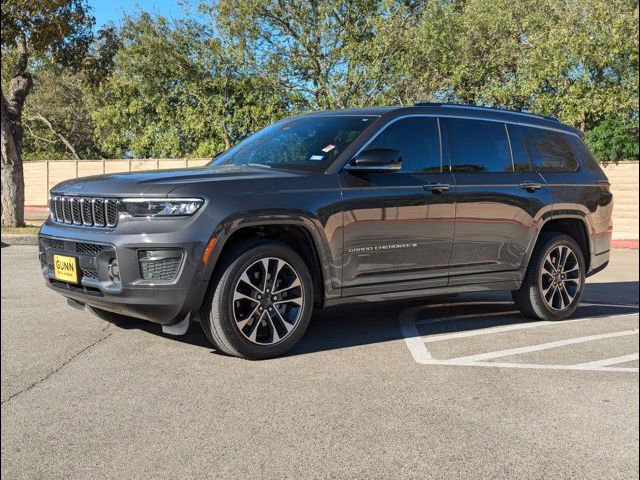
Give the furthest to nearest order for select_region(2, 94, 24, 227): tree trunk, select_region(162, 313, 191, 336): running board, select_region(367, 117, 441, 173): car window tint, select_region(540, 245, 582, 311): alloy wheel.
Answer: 1. select_region(2, 94, 24, 227): tree trunk
2. select_region(540, 245, 582, 311): alloy wheel
3. select_region(367, 117, 441, 173): car window tint
4. select_region(162, 313, 191, 336): running board

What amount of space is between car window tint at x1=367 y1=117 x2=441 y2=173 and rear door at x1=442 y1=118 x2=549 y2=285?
0.44ft

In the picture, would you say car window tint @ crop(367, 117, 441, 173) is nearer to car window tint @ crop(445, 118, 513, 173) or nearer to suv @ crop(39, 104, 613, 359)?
suv @ crop(39, 104, 613, 359)

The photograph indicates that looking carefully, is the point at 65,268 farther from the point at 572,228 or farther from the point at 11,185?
the point at 11,185

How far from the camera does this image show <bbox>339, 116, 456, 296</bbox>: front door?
4.61 m

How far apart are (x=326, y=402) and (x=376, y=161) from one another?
170 centimetres

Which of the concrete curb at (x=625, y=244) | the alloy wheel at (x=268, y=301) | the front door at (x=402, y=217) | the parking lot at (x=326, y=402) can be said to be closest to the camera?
the parking lot at (x=326, y=402)

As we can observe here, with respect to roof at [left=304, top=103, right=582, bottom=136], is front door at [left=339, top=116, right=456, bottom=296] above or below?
below

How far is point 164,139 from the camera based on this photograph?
13.6 ft

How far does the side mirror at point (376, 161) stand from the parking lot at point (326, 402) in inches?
51.3

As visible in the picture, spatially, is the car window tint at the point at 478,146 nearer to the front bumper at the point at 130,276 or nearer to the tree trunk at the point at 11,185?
the front bumper at the point at 130,276

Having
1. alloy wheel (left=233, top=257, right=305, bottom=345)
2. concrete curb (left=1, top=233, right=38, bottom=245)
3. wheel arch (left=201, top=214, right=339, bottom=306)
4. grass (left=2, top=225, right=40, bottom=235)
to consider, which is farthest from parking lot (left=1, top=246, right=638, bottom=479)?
grass (left=2, top=225, right=40, bottom=235)

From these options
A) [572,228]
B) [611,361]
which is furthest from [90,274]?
[572,228]

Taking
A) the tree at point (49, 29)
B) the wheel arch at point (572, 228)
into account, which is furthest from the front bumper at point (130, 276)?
the wheel arch at point (572, 228)

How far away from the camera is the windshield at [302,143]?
15.4 ft
